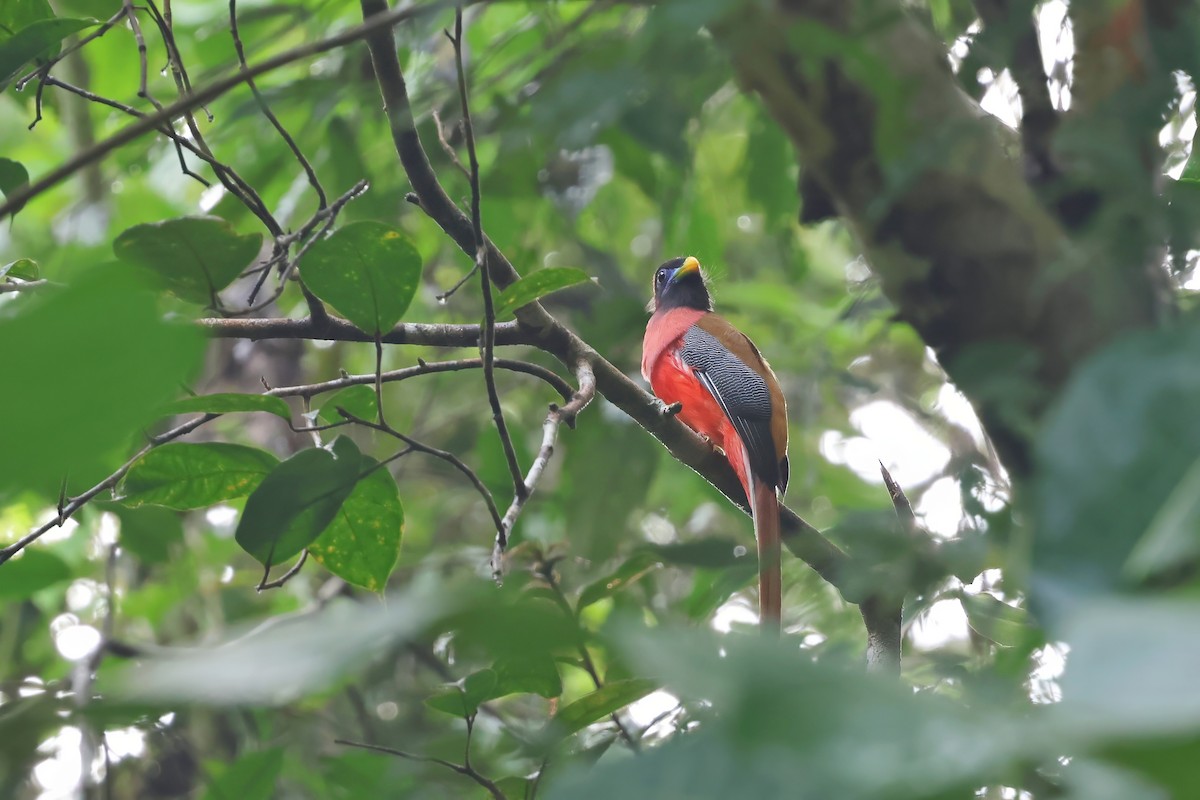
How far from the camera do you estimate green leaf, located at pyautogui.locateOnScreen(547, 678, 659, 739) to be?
1.69m

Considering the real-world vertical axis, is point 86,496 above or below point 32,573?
below

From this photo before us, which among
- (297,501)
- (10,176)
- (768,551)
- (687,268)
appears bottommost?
(297,501)

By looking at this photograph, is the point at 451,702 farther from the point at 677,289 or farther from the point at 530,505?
the point at 677,289

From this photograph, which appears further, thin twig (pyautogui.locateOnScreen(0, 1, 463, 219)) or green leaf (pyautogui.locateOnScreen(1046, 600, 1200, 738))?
thin twig (pyautogui.locateOnScreen(0, 1, 463, 219))

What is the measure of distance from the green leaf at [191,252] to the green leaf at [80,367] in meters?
1.10

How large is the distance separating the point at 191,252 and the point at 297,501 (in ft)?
1.42

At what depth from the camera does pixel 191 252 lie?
5.67ft

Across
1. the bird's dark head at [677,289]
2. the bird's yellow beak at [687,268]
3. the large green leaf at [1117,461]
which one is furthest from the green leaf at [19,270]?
the bird's dark head at [677,289]

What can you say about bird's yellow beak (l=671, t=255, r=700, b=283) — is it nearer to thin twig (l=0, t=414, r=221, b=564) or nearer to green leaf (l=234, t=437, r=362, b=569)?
thin twig (l=0, t=414, r=221, b=564)

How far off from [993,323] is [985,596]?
2.93ft

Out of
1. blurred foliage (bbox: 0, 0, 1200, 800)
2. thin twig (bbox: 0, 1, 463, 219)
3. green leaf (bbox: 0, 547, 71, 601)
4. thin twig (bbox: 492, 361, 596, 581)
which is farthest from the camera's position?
green leaf (bbox: 0, 547, 71, 601)

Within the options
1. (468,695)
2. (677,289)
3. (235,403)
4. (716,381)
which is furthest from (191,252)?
(677,289)

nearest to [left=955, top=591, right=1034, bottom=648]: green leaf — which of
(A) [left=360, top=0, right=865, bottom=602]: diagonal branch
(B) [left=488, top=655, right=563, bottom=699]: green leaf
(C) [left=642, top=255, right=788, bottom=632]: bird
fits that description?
(A) [left=360, top=0, right=865, bottom=602]: diagonal branch

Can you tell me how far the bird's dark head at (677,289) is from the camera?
470 cm
